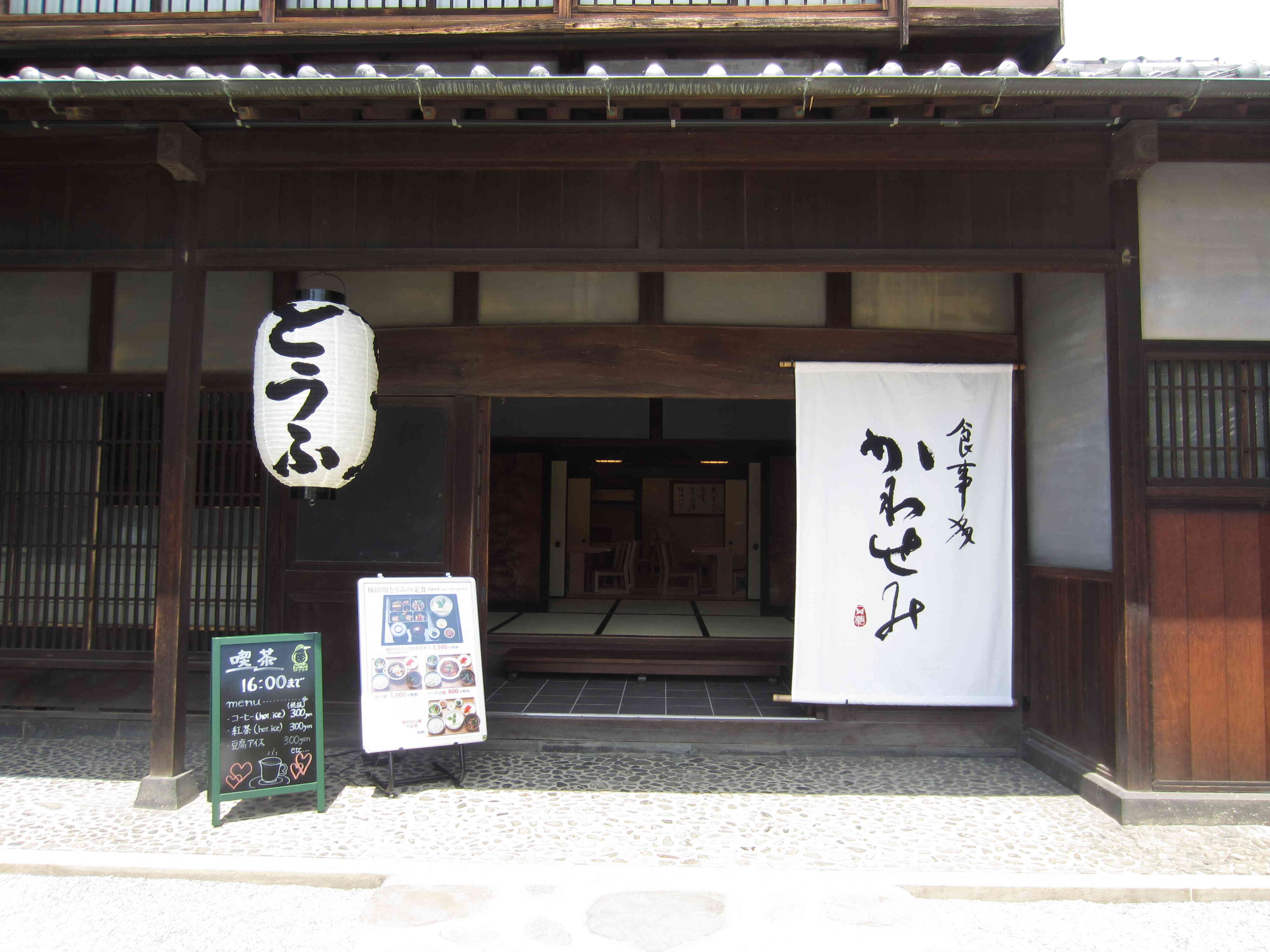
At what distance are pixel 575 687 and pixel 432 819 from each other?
3103mm

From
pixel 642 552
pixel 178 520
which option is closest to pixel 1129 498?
pixel 178 520

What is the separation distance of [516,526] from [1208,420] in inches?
398

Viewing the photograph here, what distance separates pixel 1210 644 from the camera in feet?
16.3

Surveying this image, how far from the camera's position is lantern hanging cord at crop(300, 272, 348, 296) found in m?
6.42

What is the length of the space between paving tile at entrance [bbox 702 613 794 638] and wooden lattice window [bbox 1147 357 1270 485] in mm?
4982

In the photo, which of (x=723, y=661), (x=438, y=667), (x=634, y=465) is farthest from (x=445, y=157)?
(x=634, y=465)

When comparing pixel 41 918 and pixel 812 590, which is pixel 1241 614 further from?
pixel 41 918

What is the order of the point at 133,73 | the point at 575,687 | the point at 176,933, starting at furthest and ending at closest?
the point at 575,687 < the point at 133,73 < the point at 176,933

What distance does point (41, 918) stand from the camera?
11.9 ft

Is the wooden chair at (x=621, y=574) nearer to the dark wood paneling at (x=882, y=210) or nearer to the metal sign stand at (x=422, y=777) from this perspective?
the metal sign stand at (x=422, y=777)

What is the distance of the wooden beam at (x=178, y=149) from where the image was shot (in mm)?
4855

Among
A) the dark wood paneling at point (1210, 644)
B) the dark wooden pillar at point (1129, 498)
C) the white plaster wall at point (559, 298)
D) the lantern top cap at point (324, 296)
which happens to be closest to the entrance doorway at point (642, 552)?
the dark wooden pillar at point (1129, 498)

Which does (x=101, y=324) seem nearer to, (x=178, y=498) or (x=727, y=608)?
(x=178, y=498)

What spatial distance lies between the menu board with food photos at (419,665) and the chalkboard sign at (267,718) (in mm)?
348
